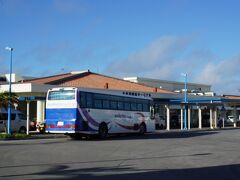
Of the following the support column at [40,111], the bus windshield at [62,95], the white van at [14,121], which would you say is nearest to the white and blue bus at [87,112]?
the bus windshield at [62,95]

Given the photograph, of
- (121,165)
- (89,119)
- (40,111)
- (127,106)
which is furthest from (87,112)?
(40,111)

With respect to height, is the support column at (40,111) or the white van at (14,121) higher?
the support column at (40,111)

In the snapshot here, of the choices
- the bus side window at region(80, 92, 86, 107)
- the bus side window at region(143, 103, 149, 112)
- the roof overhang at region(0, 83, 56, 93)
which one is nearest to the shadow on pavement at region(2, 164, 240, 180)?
the bus side window at region(80, 92, 86, 107)

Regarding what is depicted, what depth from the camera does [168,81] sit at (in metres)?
84.1

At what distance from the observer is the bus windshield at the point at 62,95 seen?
28.1 meters

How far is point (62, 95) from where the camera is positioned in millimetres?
28484

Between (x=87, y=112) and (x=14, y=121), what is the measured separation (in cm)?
1003

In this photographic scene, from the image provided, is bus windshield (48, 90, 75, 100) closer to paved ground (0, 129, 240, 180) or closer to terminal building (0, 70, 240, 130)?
paved ground (0, 129, 240, 180)

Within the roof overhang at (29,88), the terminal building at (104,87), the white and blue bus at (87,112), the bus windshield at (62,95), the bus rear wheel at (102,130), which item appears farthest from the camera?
the terminal building at (104,87)

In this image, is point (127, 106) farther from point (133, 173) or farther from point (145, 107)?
point (133, 173)

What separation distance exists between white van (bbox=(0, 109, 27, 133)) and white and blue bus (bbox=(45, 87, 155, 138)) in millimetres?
7491

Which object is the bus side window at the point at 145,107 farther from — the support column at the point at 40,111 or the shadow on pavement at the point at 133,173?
the shadow on pavement at the point at 133,173

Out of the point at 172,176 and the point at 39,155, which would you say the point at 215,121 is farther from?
the point at 172,176

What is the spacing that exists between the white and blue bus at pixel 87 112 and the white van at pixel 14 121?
24.6 ft
